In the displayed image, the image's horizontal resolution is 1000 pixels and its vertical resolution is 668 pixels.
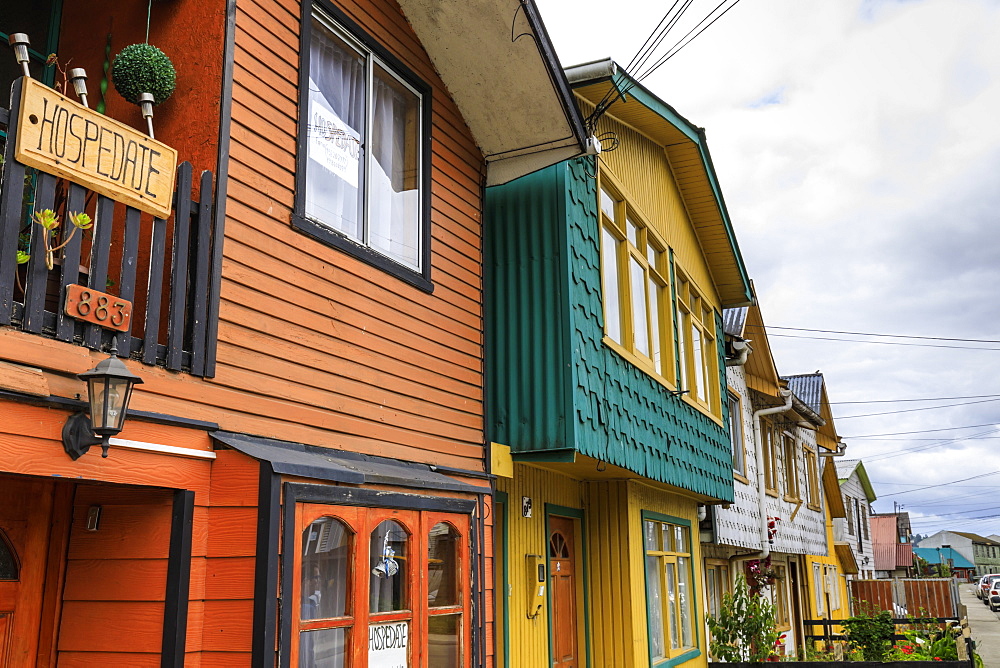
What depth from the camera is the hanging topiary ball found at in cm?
455

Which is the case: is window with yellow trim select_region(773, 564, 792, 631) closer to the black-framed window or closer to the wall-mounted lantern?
the black-framed window

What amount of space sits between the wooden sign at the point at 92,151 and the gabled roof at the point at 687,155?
199 inches

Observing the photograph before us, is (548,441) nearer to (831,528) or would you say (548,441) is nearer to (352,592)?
(352,592)

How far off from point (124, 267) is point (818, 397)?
2306cm

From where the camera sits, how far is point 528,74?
6.99 meters

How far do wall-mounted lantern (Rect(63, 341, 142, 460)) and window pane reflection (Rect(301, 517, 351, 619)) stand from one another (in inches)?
45.7

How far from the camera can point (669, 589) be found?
1122 cm

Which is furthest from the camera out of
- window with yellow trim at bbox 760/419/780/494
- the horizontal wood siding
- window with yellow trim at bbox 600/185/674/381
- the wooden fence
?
the wooden fence

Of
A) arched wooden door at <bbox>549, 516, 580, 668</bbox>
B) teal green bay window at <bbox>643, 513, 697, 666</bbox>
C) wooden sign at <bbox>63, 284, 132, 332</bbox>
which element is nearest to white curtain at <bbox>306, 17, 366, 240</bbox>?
wooden sign at <bbox>63, 284, 132, 332</bbox>

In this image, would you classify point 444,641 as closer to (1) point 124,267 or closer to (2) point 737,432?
(1) point 124,267

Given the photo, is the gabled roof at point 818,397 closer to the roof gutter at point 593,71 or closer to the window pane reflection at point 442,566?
the roof gutter at point 593,71

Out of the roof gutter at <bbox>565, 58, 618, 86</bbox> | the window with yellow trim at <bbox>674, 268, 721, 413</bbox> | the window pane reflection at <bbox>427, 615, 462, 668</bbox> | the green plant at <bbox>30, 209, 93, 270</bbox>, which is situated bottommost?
the window pane reflection at <bbox>427, 615, 462, 668</bbox>

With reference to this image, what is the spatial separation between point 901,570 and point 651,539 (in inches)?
1970

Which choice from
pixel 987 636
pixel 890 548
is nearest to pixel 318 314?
A: pixel 987 636
